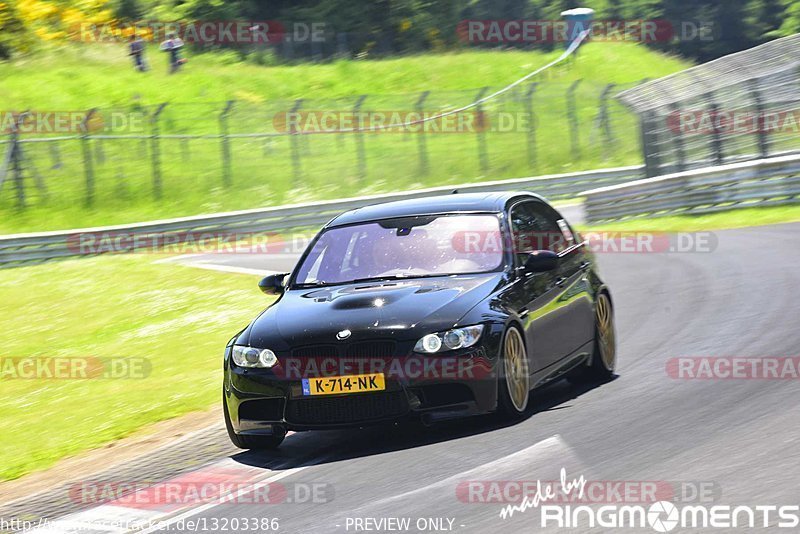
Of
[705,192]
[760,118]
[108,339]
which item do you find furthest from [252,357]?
[760,118]

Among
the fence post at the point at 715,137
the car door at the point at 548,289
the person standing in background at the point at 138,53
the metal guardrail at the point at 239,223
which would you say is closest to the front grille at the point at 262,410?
the car door at the point at 548,289

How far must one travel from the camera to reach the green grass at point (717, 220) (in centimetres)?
2392

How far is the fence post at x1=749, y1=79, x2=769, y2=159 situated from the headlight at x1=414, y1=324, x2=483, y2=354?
68.2 feet

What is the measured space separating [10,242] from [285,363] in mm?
22036

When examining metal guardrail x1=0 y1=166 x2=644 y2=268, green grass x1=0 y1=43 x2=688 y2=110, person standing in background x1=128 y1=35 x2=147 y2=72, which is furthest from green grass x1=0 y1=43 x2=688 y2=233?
metal guardrail x1=0 y1=166 x2=644 y2=268

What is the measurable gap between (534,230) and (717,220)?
16.2 m

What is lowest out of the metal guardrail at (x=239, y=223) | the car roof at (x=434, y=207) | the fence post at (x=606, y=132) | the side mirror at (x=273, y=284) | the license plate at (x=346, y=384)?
the fence post at (x=606, y=132)

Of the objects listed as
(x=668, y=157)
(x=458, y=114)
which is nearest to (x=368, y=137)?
(x=458, y=114)

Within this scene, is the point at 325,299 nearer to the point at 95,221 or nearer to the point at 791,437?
the point at 791,437

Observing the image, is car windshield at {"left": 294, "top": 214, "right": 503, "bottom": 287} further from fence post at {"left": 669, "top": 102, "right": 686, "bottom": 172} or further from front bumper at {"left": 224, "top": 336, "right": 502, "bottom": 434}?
fence post at {"left": 669, "top": 102, "right": 686, "bottom": 172}

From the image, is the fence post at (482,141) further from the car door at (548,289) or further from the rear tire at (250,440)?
the rear tire at (250,440)

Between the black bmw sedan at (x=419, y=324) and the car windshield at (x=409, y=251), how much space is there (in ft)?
0.03

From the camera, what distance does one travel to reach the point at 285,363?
26.1ft

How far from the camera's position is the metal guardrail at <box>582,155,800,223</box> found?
2505cm
